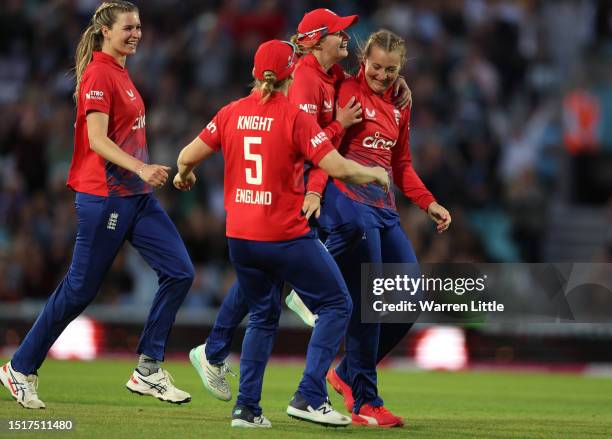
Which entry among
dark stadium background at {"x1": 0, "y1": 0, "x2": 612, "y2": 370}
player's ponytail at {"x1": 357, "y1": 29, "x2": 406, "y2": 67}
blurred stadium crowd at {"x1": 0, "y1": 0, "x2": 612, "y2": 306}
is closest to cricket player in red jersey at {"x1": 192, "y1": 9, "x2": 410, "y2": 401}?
player's ponytail at {"x1": 357, "y1": 29, "x2": 406, "y2": 67}

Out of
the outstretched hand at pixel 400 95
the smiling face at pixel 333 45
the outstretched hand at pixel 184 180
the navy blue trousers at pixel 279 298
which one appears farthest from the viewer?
the outstretched hand at pixel 400 95

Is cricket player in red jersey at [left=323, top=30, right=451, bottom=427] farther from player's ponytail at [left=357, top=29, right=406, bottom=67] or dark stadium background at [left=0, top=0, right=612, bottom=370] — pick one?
dark stadium background at [left=0, top=0, right=612, bottom=370]

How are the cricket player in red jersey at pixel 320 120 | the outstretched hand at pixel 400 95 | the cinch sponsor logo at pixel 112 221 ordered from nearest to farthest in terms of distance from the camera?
the cricket player in red jersey at pixel 320 120, the cinch sponsor logo at pixel 112 221, the outstretched hand at pixel 400 95

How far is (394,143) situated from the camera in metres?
9.48

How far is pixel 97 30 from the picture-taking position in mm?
9508

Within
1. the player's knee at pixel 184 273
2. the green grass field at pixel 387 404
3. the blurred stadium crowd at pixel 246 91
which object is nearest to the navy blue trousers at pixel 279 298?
the green grass field at pixel 387 404

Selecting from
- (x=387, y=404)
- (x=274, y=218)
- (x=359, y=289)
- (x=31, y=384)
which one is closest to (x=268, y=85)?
(x=274, y=218)

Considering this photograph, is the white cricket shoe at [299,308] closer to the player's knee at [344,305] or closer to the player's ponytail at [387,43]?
the player's knee at [344,305]

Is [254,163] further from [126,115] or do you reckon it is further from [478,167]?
[478,167]

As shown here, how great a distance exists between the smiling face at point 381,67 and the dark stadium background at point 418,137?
7.45 metres

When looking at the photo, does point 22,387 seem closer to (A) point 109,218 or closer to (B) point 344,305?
(A) point 109,218

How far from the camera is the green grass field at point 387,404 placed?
8.52 metres

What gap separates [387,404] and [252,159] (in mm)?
3533

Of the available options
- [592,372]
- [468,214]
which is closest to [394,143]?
[592,372]
